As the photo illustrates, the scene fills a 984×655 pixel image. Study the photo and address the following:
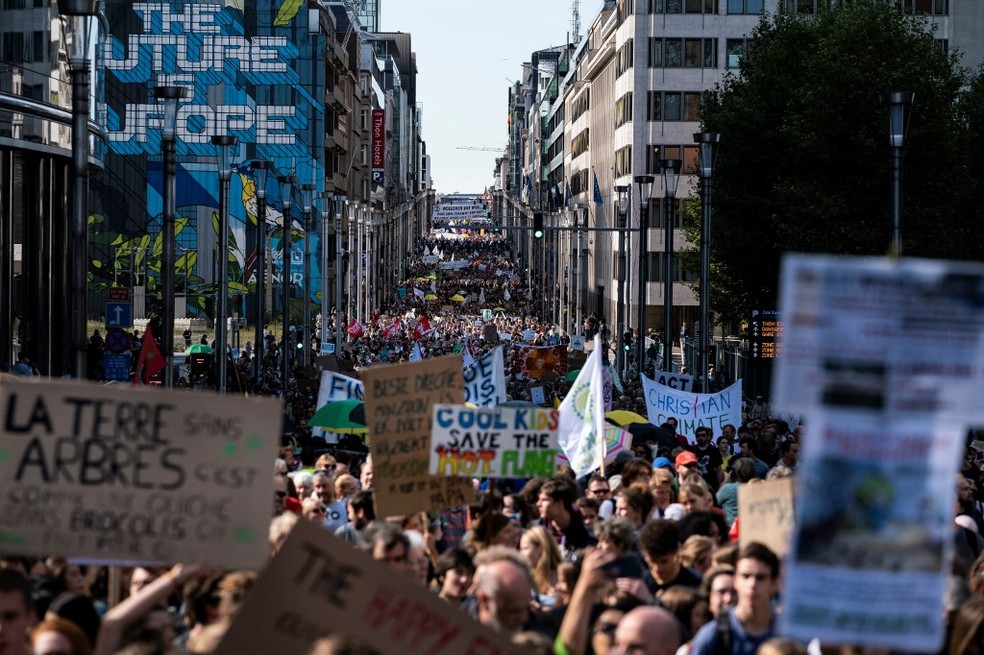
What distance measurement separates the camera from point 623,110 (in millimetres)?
93875

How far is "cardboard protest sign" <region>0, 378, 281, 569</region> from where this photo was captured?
23.9 feet

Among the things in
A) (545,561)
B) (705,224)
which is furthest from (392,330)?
(545,561)

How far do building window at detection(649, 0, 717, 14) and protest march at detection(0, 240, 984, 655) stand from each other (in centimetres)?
7424

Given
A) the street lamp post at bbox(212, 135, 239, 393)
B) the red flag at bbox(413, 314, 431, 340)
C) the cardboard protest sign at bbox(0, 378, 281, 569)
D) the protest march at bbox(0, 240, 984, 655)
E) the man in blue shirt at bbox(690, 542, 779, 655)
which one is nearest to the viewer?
the protest march at bbox(0, 240, 984, 655)

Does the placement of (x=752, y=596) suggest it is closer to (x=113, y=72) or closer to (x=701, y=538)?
(x=701, y=538)

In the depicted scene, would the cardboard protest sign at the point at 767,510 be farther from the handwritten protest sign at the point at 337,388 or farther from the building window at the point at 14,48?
the building window at the point at 14,48

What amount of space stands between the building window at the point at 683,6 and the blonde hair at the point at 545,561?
252 feet

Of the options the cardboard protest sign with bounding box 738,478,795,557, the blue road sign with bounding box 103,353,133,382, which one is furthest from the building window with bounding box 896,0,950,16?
the cardboard protest sign with bounding box 738,478,795,557

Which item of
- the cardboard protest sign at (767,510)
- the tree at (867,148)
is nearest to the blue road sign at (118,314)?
the tree at (867,148)

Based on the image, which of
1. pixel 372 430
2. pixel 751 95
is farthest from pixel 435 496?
pixel 751 95

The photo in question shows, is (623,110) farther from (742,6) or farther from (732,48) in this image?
(742,6)

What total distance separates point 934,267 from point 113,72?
91.4 metres

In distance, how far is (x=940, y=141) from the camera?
46.1m

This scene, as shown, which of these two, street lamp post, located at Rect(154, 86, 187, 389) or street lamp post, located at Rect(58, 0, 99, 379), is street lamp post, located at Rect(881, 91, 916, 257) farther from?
street lamp post, located at Rect(154, 86, 187, 389)
